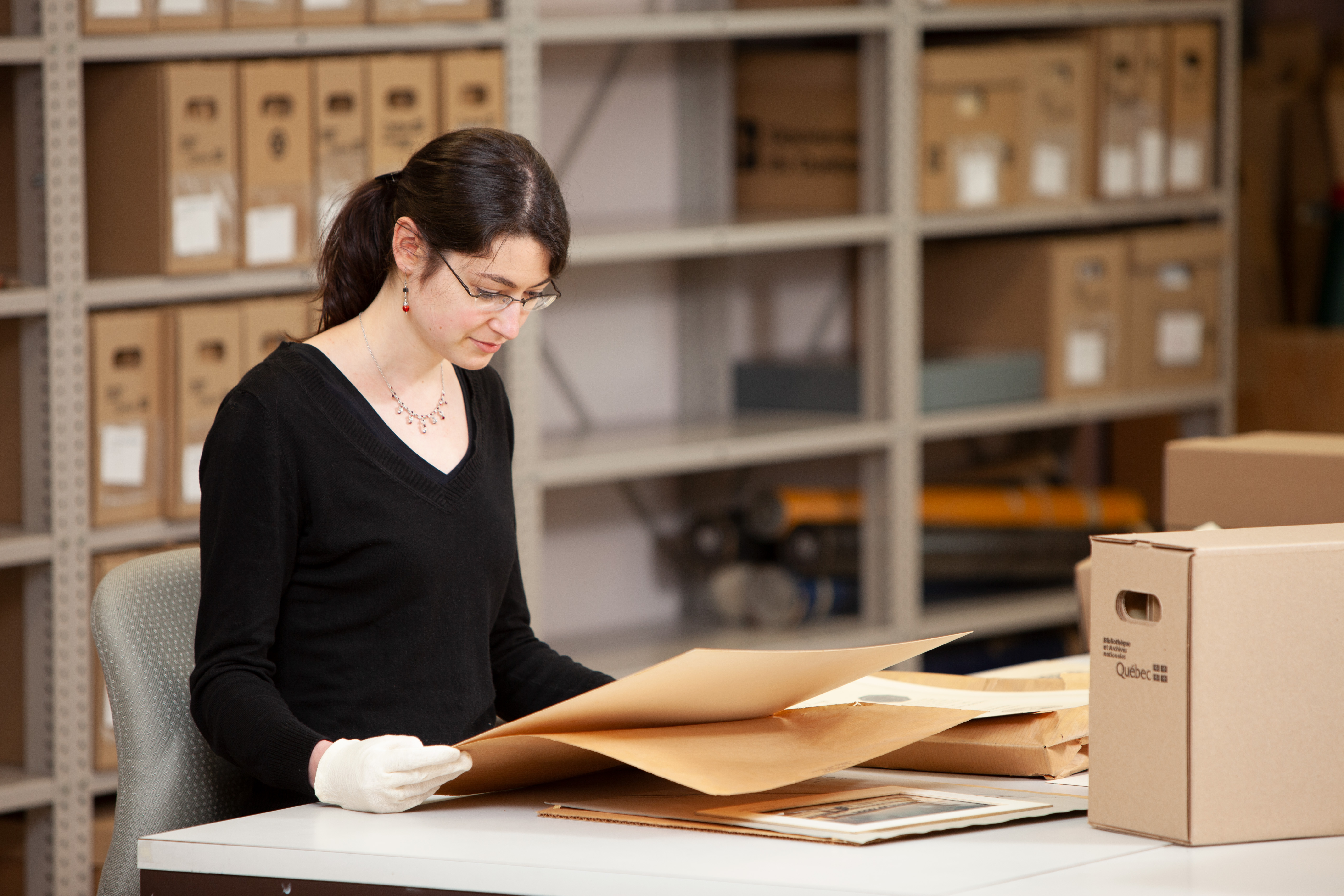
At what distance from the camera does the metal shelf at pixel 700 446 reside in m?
3.06

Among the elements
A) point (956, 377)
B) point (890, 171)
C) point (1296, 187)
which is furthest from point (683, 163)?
point (1296, 187)

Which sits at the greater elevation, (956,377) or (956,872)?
(956,377)

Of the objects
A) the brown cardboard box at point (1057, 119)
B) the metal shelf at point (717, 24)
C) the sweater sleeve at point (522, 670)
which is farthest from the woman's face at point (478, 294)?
the brown cardboard box at point (1057, 119)

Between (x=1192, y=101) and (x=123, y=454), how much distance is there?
2397mm

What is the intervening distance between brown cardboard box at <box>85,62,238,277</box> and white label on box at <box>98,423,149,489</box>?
A: 0.24 m

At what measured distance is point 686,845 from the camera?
3.84 ft

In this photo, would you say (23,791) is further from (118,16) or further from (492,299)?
(492,299)

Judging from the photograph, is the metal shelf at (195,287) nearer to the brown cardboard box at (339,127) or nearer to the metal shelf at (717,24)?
the brown cardboard box at (339,127)

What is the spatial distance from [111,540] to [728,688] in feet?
4.95

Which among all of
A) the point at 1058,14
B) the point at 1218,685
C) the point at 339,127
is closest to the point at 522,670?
the point at 1218,685

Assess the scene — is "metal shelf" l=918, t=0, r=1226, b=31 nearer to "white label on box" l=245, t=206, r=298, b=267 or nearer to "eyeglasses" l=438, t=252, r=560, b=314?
"white label on box" l=245, t=206, r=298, b=267

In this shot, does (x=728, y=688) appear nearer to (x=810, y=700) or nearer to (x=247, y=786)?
(x=810, y=700)

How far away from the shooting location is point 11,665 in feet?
8.31

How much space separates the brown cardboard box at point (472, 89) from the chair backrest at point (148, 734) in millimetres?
1409
